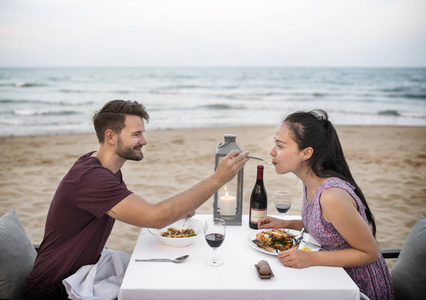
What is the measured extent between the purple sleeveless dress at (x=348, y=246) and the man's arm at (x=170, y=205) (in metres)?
0.54

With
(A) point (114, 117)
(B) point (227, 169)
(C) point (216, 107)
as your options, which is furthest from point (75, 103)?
(B) point (227, 169)

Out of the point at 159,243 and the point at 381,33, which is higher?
the point at 381,33

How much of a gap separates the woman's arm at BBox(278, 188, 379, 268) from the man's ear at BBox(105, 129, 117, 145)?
122 centimetres

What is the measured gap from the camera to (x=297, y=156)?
2219 mm

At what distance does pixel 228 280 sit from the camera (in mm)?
1622

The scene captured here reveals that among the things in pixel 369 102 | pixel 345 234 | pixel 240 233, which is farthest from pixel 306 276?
pixel 369 102

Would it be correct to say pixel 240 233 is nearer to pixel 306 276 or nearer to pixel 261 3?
pixel 306 276

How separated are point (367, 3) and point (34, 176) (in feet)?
71.8

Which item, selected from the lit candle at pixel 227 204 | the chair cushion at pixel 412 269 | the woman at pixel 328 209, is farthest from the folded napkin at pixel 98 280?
the chair cushion at pixel 412 269

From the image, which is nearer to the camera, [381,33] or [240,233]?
[240,233]

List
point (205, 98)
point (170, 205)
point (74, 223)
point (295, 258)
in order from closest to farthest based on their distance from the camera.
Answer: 1. point (295, 258)
2. point (170, 205)
3. point (74, 223)
4. point (205, 98)

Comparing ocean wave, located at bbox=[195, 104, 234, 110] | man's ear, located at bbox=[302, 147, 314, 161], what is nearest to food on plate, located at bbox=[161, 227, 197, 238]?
man's ear, located at bbox=[302, 147, 314, 161]

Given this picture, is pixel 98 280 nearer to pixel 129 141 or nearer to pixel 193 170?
pixel 129 141

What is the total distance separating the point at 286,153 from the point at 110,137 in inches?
44.2
